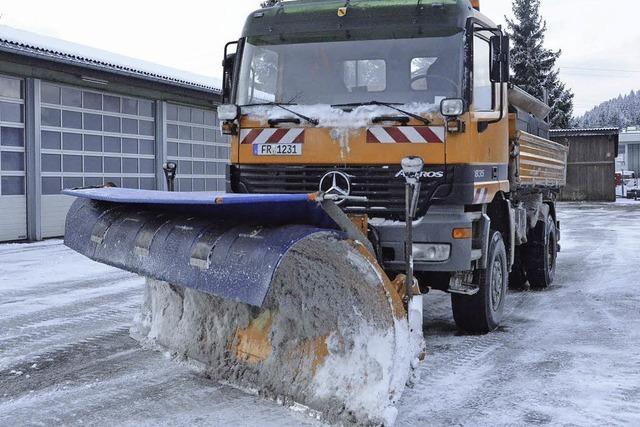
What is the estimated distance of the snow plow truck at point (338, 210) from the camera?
3.70 metres

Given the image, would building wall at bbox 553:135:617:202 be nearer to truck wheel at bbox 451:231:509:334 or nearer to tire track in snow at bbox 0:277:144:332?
tire track in snow at bbox 0:277:144:332

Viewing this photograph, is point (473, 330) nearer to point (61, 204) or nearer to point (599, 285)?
point (599, 285)

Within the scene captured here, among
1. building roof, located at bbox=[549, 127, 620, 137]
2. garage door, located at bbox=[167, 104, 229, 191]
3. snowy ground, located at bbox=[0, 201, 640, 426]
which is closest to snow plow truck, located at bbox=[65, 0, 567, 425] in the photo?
snowy ground, located at bbox=[0, 201, 640, 426]

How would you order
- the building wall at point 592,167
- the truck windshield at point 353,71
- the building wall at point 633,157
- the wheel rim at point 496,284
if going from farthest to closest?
the building wall at point 633,157
the building wall at point 592,167
the wheel rim at point 496,284
the truck windshield at point 353,71

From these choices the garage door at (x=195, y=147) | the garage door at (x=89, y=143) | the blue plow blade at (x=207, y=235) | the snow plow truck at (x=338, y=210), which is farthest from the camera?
the garage door at (x=195, y=147)

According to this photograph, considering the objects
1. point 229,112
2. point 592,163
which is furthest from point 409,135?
point 592,163

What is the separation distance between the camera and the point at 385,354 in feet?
12.0

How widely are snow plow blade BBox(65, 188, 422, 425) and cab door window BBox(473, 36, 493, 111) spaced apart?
2152mm

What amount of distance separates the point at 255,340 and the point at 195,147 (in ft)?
47.5

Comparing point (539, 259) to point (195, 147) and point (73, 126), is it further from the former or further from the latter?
point (195, 147)

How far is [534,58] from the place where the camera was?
39438 mm

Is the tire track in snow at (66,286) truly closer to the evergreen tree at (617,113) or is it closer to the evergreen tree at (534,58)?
the evergreen tree at (534,58)

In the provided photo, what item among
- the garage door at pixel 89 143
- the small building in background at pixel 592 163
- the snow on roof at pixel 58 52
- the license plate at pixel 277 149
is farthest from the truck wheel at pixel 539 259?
the small building in background at pixel 592 163

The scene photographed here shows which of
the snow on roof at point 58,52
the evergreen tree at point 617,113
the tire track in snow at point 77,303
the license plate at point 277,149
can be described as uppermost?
the evergreen tree at point 617,113
